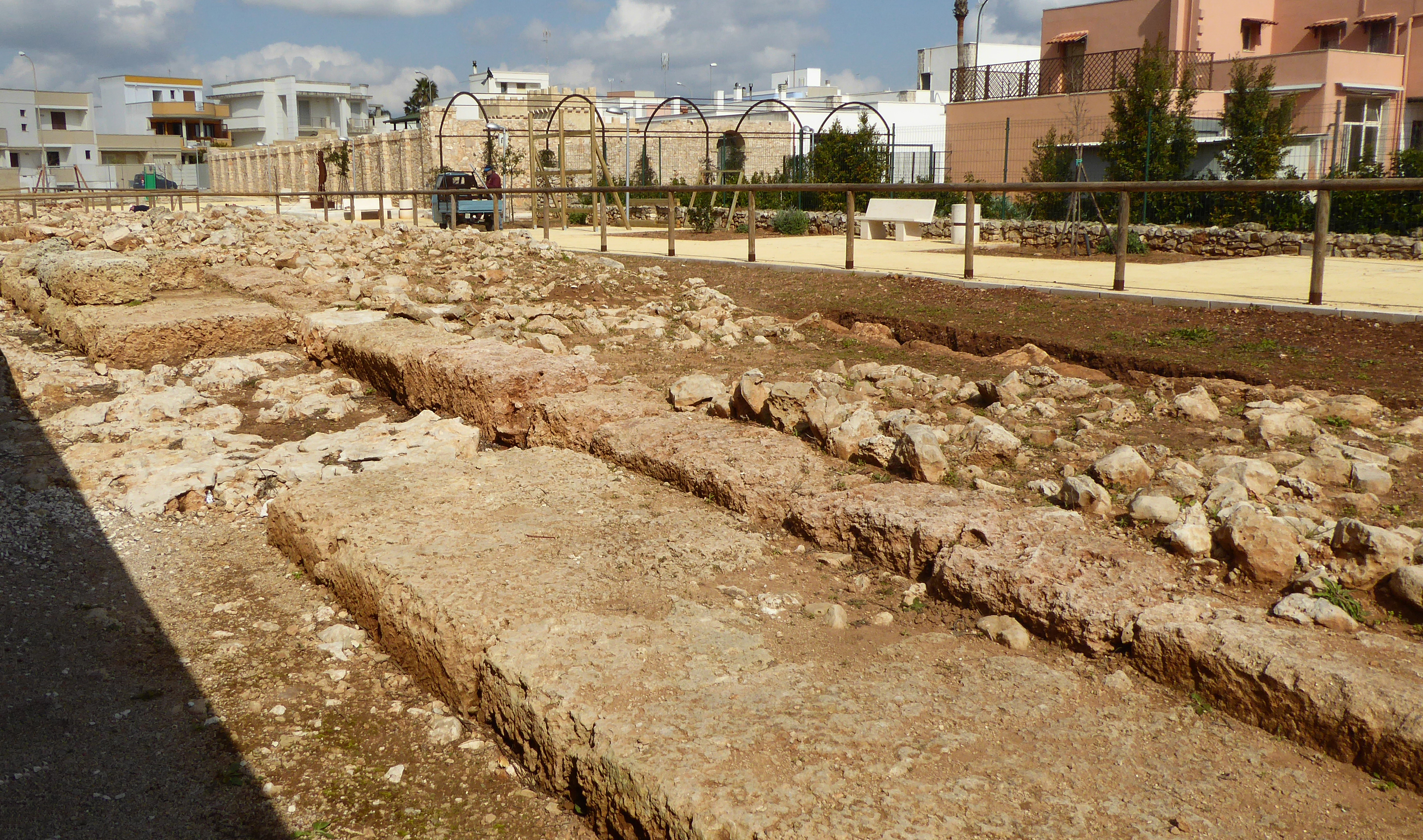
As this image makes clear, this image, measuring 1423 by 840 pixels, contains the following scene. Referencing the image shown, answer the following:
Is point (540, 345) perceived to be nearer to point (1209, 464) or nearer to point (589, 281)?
point (589, 281)

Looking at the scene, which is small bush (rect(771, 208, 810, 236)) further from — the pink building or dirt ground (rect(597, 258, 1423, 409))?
dirt ground (rect(597, 258, 1423, 409))

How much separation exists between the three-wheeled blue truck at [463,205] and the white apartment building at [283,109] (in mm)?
55647

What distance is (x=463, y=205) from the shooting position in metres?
21.9

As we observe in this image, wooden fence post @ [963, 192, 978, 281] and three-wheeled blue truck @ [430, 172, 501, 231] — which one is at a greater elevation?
three-wheeled blue truck @ [430, 172, 501, 231]

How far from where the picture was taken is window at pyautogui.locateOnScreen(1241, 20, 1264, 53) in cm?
2861

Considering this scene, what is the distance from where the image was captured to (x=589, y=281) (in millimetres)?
8734

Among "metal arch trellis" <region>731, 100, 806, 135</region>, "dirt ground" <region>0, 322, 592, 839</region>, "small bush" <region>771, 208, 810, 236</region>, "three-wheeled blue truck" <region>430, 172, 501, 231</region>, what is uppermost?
"metal arch trellis" <region>731, 100, 806, 135</region>

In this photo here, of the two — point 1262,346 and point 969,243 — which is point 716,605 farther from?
point 969,243

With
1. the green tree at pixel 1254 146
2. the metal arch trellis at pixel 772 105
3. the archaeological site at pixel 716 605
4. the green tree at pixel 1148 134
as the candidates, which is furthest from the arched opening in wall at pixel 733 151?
the archaeological site at pixel 716 605

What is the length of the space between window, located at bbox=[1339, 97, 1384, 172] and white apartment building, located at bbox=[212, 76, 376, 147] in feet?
209

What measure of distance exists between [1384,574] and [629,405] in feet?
8.75

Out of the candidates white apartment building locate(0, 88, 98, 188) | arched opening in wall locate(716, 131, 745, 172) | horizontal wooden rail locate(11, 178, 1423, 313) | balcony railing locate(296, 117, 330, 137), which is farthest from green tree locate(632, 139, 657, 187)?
white apartment building locate(0, 88, 98, 188)

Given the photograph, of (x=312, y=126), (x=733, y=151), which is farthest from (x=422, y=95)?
(x=733, y=151)

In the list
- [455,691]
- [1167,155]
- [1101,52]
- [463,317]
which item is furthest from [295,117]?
[455,691]
